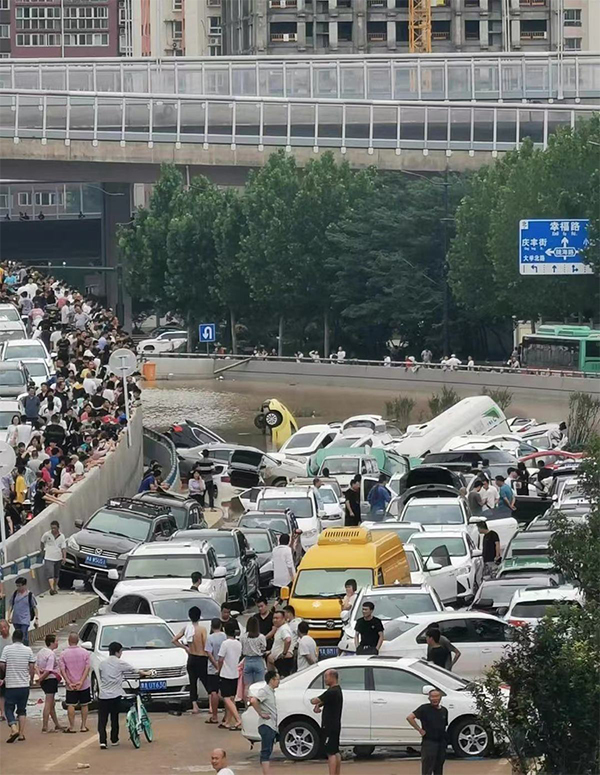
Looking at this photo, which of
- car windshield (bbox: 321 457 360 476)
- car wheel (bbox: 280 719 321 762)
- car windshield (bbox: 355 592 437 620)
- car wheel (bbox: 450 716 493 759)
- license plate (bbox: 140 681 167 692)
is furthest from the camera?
car windshield (bbox: 321 457 360 476)

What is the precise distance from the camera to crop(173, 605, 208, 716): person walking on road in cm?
2288

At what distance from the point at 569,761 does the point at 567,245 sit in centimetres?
6316

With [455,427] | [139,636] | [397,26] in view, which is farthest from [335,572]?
[397,26]

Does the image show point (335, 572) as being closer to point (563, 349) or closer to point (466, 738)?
point (466, 738)

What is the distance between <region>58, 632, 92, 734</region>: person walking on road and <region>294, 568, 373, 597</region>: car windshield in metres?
5.20

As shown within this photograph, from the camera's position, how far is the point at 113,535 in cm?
3253

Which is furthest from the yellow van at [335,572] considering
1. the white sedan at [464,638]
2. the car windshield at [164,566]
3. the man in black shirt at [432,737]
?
the man in black shirt at [432,737]

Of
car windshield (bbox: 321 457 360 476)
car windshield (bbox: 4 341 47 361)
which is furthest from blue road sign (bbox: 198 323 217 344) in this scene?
car windshield (bbox: 321 457 360 476)

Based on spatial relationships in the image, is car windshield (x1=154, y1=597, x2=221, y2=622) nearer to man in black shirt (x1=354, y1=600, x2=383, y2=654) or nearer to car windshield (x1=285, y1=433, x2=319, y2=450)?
man in black shirt (x1=354, y1=600, x2=383, y2=654)

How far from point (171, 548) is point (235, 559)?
70.3 inches

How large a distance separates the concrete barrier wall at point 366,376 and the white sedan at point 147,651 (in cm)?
4858

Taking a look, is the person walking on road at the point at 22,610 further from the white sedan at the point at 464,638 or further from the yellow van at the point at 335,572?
the white sedan at the point at 464,638

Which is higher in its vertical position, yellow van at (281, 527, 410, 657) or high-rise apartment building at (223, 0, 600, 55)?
yellow van at (281, 527, 410, 657)

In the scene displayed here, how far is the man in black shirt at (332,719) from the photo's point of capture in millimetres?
18891
